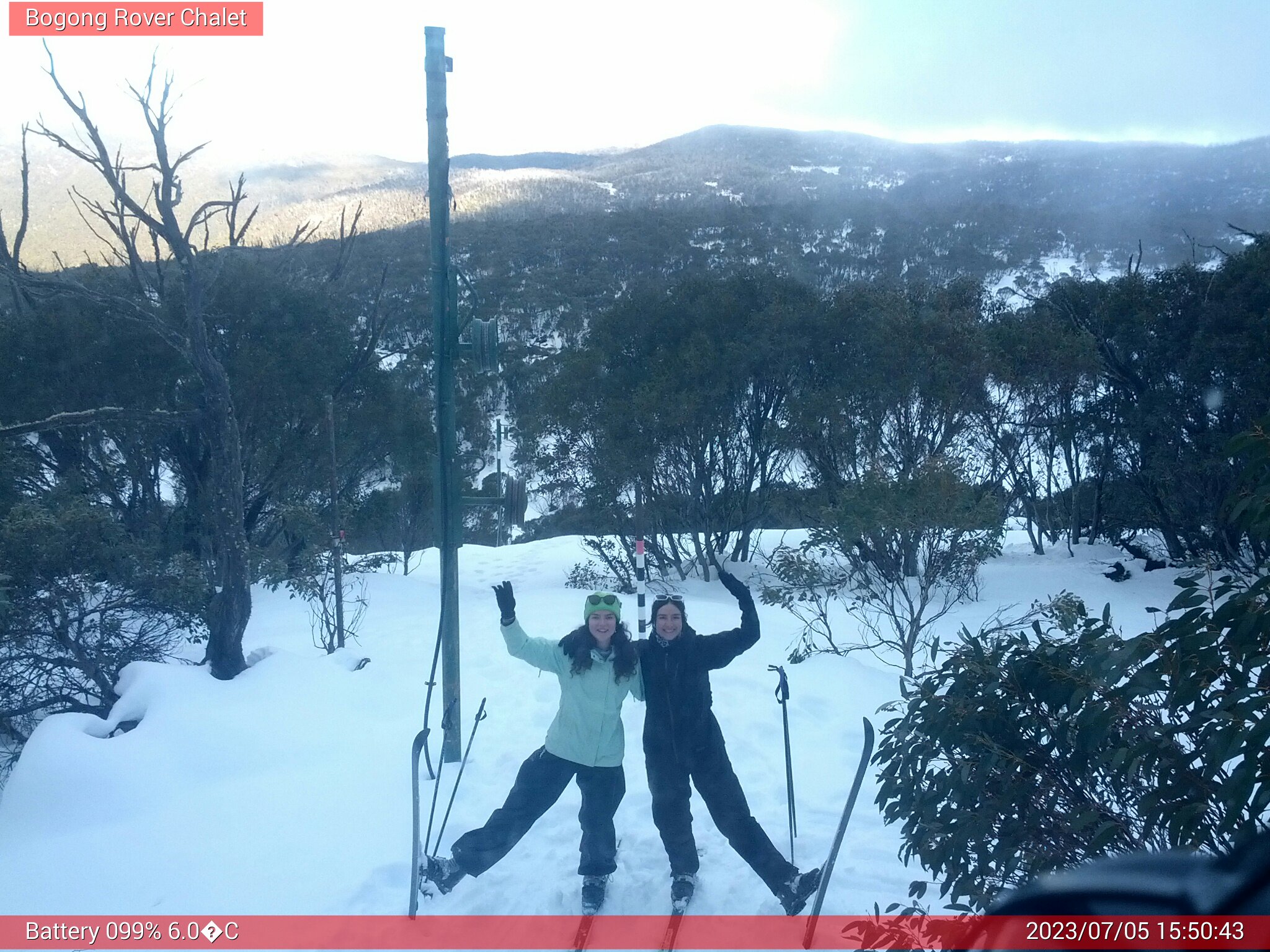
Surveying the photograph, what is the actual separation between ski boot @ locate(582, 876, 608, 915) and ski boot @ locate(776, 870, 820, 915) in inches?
29.7

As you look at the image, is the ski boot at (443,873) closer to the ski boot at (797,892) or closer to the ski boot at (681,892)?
the ski boot at (681,892)

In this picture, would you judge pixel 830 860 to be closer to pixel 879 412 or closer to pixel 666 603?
pixel 666 603

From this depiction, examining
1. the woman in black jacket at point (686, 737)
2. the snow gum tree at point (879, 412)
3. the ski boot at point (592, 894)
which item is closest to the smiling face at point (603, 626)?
the woman in black jacket at point (686, 737)

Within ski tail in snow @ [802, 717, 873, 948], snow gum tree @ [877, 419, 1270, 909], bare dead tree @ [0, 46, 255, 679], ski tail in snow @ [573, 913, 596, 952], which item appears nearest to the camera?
snow gum tree @ [877, 419, 1270, 909]

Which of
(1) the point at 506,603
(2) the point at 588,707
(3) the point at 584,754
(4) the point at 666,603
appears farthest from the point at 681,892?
(1) the point at 506,603

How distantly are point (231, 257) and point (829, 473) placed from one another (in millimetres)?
11297

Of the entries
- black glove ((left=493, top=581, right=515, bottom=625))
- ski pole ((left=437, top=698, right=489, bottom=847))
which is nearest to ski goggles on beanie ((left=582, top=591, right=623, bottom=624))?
black glove ((left=493, top=581, right=515, bottom=625))

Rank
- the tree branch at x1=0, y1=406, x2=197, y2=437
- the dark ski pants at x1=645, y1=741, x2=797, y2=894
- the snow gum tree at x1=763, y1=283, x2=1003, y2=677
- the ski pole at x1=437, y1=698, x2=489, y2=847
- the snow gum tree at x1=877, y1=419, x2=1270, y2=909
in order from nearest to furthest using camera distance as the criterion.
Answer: the snow gum tree at x1=877, y1=419, x2=1270, y2=909 < the dark ski pants at x1=645, y1=741, x2=797, y2=894 < the ski pole at x1=437, y1=698, x2=489, y2=847 < the tree branch at x1=0, y1=406, x2=197, y2=437 < the snow gum tree at x1=763, y1=283, x2=1003, y2=677

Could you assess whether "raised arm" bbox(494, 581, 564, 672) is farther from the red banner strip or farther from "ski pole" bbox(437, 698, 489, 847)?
the red banner strip

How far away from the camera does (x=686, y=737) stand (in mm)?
3494

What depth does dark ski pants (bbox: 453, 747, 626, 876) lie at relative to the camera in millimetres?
3494

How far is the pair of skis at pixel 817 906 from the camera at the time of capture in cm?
316

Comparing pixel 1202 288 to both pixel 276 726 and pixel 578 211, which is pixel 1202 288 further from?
pixel 578 211

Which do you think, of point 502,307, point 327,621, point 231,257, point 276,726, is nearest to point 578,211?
point 502,307
